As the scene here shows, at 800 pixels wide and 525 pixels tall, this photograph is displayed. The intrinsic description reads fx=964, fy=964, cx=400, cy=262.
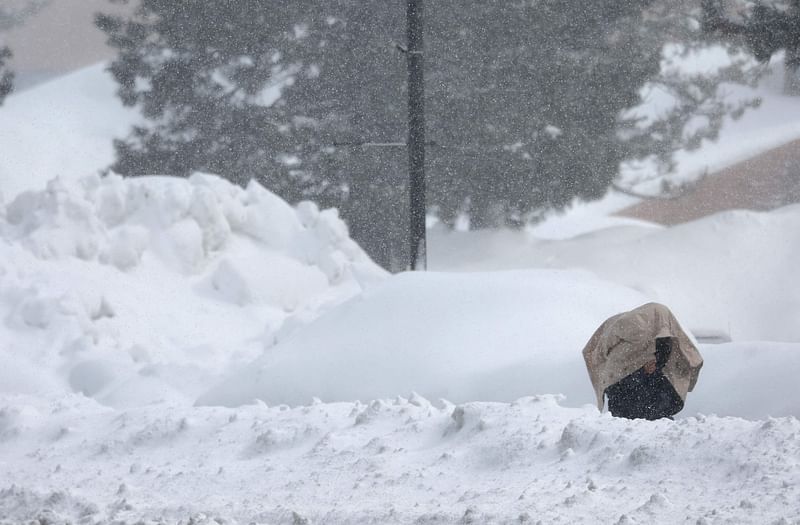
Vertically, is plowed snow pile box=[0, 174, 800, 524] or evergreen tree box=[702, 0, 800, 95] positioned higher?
evergreen tree box=[702, 0, 800, 95]

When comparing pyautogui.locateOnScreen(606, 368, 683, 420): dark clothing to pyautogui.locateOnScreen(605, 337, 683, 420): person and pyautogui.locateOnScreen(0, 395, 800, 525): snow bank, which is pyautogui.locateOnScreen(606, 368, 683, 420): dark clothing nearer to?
pyautogui.locateOnScreen(605, 337, 683, 420): person

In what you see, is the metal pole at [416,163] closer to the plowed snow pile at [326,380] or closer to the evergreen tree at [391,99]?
the plowed snow pile at [326,380]

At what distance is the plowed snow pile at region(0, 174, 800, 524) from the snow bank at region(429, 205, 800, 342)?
0.18ft

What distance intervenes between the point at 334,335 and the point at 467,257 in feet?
19.7

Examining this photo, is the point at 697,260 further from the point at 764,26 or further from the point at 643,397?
the point at 643,397

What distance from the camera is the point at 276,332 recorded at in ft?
26.9

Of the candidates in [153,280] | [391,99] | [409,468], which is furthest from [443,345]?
[391,99]

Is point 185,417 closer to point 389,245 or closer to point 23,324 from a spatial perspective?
point 23,324

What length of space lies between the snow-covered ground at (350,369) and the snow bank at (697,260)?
28 millimetres

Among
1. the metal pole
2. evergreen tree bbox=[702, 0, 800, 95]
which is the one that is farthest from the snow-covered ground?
evergreen tree bbox=[702, 0, 800, 95]

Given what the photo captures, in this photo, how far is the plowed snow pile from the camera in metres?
3.26

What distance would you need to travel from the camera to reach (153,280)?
9.02m

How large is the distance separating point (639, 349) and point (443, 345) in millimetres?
2002

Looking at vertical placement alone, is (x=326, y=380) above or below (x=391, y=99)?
below
